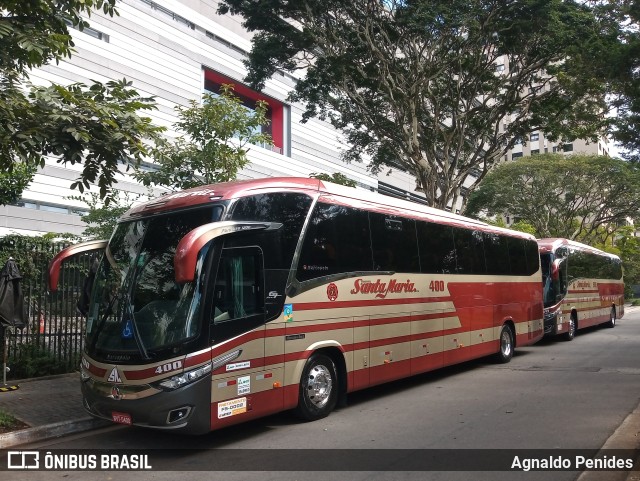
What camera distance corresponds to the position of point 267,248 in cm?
727

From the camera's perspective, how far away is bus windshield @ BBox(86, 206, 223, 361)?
6355 millimetres

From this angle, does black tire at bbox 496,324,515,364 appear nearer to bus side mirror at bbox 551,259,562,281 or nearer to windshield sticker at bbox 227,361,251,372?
bus side mirror at bbox 551,259,562,281

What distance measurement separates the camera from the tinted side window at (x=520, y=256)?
1428 cm

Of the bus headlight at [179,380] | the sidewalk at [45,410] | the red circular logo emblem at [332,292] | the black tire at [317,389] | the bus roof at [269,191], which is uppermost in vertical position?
the bus roof at [269,191]

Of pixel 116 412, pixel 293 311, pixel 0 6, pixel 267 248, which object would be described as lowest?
pixel 116 412

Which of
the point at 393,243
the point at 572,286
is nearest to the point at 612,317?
the point at 572,286

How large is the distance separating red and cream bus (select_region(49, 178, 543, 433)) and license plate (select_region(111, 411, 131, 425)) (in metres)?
0.02

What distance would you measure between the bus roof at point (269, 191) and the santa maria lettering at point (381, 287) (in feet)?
4.11

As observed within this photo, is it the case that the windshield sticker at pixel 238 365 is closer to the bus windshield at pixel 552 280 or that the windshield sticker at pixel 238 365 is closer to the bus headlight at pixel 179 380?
the bus headlight at pixel 179 380

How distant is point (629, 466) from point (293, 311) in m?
4.22

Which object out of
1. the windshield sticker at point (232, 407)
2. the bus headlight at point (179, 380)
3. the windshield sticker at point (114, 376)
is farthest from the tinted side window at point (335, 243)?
the windshield sticker at point (114, 376)

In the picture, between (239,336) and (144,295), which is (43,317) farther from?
(239,336)

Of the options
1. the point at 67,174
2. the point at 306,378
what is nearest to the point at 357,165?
the point at 67,174

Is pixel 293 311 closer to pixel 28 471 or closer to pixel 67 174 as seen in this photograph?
pixel 28 471
